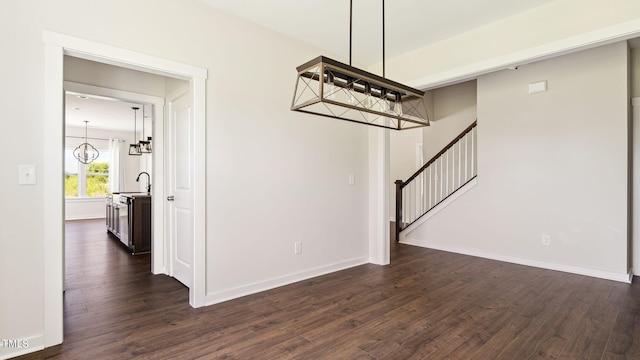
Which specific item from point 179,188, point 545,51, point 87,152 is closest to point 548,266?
point 545,51

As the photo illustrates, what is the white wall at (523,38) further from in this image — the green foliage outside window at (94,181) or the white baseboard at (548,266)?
the green foliage outside window at (94,181)

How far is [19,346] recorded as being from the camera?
83.4 inches

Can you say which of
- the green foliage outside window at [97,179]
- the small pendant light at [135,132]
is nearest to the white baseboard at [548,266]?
the small pendant light at [135,132]

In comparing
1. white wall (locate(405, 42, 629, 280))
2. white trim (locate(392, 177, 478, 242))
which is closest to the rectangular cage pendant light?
white wall (locate(405, 42, 629, 280))

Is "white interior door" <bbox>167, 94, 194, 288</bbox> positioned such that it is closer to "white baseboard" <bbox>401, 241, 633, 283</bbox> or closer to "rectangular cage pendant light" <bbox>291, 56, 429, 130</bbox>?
"rectangular cage pendant light" <bbox>291, 56, 429, 130</bbox>

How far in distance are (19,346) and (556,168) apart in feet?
18.4

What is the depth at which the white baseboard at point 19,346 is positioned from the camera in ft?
6.81

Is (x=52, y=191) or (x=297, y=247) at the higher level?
(x=52, y=191)

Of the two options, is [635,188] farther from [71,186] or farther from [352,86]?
[71,186]

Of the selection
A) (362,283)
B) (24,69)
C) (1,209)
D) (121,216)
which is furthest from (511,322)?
(121,216)

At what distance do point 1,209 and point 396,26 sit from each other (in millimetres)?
3570

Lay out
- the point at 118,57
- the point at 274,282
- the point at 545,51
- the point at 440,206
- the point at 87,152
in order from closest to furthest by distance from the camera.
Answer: the point at 118,57 < the point at 545,51 < the point at 274,282 < the point at 440,206 < the point at 87,152

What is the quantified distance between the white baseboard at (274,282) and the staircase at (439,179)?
2.01 meters

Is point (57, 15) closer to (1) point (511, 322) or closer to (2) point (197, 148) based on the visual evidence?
(2) point (197, 148)
